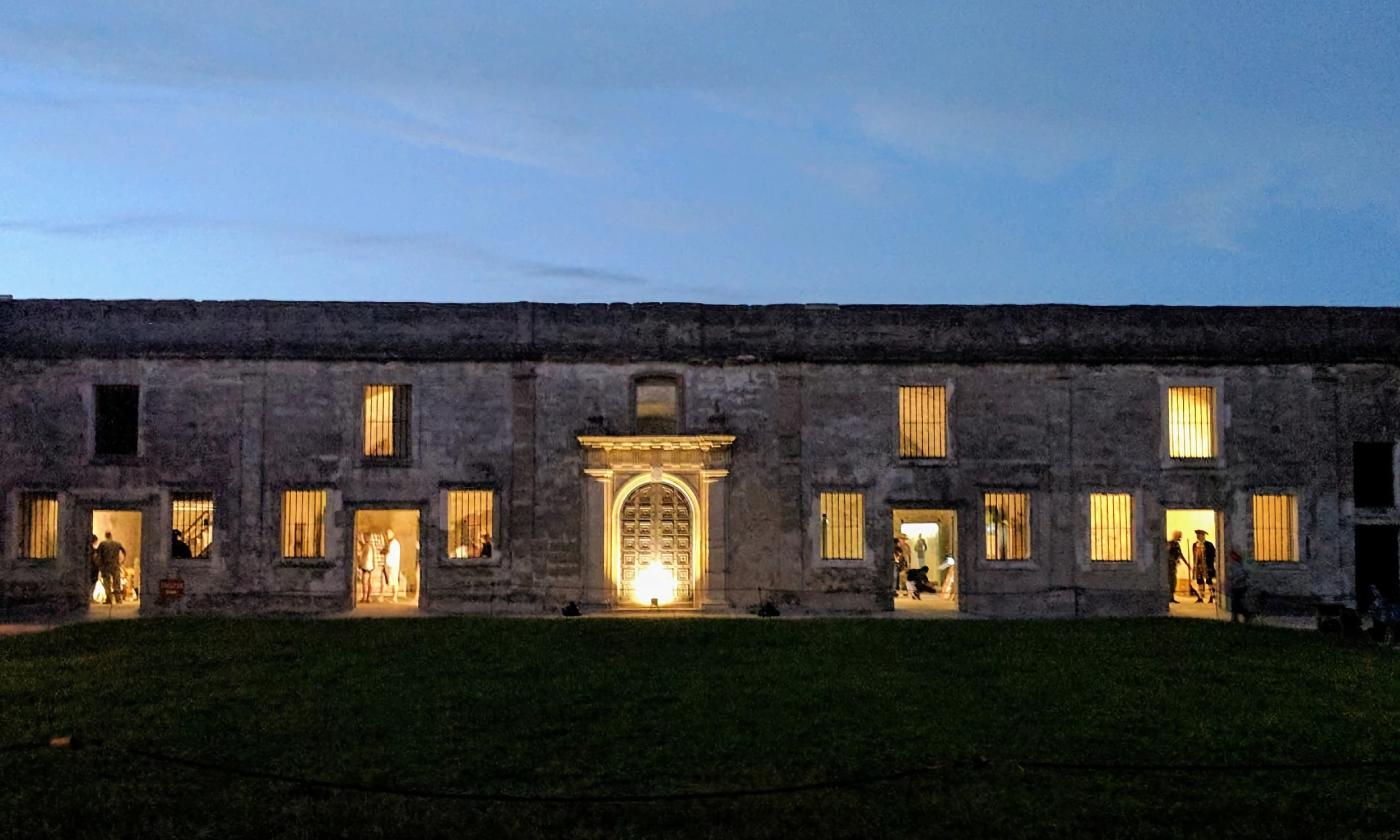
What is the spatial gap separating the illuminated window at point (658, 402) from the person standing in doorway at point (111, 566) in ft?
33.4

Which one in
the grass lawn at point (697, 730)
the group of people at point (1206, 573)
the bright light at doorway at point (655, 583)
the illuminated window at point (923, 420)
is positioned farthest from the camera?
the illuminated window at point (923, 420)

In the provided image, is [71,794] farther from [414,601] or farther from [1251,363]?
[1251,363]

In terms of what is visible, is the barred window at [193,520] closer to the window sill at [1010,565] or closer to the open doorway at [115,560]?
the open doorway at [115,560]

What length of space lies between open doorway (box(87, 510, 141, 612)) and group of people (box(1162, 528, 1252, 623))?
19.5 meters

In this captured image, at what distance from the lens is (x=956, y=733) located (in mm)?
10102

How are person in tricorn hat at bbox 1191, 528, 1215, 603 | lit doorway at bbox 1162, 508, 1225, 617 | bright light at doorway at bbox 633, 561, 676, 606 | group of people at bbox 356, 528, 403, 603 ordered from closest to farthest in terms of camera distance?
bright light at doorway at bbox 633, 561, 676, 606 → lit doorway at bbox 1162, 508, 1225, 617 → group of people at bbox 356, 528, 403, 603 → person in tricorn hat at bbox 1191, 528, 1215, 603

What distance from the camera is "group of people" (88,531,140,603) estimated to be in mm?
21141

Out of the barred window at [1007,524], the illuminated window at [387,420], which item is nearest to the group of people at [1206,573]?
the barred window at [1007,524]

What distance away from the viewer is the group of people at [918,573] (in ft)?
76.5

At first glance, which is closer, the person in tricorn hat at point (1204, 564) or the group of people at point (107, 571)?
the group of people at point (107, 571)

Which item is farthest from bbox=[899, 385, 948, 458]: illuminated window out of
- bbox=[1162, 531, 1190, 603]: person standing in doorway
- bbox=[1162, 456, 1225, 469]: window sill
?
bbox=[1162, 531, 1190, 603]: person standing in doorway

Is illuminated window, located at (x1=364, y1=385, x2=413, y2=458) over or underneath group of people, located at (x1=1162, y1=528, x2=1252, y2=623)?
over

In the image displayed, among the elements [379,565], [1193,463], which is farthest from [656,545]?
[1193,463]

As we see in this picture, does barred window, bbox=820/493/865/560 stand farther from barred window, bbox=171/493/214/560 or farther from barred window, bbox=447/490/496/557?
barred window, bbox=171/493/214/560
